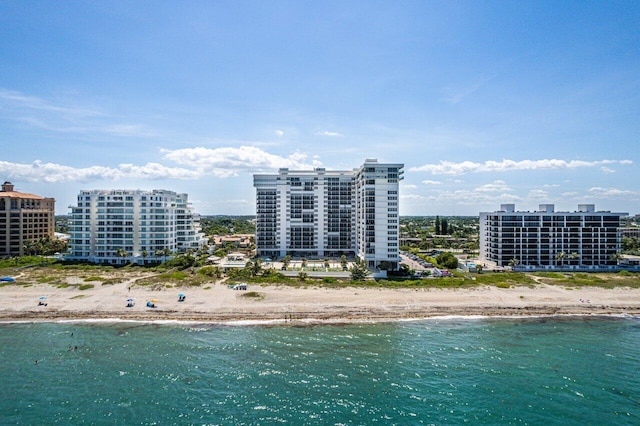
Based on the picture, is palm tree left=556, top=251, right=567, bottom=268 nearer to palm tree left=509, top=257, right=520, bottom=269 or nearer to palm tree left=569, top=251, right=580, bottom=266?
palm tree left=569, top=251, right=580, bottom=266

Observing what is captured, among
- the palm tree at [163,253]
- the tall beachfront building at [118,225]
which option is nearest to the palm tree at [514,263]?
the palm tree at [163,253]

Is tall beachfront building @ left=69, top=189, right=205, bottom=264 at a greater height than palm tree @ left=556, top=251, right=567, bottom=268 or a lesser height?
greater

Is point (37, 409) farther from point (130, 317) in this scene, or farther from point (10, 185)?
point (10, 185)

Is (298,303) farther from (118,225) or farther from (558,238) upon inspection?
(558,238)

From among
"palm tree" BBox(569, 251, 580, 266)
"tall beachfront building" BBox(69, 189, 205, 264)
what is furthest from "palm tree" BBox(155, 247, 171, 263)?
"palm tree" BBox(569, 251, 580, 266)

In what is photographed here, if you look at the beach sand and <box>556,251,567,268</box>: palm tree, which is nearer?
the beach sand

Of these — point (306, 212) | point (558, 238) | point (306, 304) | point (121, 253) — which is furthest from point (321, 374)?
point (558, 238)
